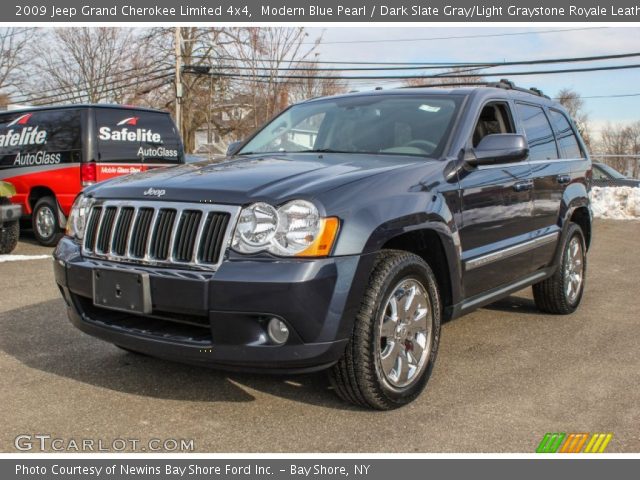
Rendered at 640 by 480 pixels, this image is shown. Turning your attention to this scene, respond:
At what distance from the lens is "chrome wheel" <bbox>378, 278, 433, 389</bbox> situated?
3525 mm

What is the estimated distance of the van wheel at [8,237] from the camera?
893 cm

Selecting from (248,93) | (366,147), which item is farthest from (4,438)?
(248,93)

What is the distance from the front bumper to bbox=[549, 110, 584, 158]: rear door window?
3211mm

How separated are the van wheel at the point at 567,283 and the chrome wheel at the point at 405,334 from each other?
2290mm

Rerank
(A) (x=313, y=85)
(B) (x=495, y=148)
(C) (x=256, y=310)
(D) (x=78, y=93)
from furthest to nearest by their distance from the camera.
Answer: (D) (x=78, y=93) < (A) (x=313, y=85) < (B) (x=495, y=148) < (C) (x=256, y=310)

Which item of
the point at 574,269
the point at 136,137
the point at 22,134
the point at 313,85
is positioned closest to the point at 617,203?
the point at 574,269

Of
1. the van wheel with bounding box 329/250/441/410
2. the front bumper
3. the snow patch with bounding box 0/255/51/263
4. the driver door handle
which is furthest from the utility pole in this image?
the front bumper

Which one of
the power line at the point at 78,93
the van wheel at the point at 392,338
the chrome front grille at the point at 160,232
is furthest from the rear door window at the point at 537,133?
the power line at the point at 78,93

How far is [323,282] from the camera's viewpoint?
306 cm

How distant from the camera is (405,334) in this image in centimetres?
363

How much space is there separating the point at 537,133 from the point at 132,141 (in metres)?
6.53

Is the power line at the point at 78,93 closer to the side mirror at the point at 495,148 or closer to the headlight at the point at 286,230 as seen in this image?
the side mirror at the point at 495,148

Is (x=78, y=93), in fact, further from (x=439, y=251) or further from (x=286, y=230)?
(x=286, y=230)
